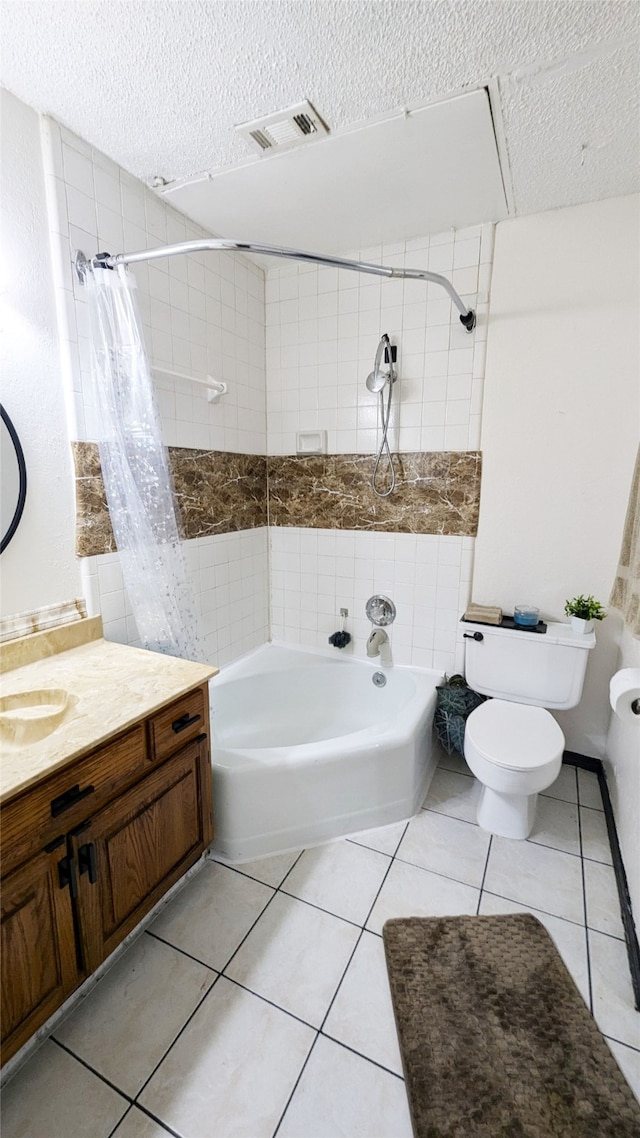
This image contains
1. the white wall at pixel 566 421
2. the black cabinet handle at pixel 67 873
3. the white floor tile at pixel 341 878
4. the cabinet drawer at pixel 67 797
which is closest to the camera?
the cabinet drawer at pixel 67 797

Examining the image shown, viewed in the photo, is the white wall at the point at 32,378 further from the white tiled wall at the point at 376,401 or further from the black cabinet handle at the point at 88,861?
the white tiled wall at the point at 376,401

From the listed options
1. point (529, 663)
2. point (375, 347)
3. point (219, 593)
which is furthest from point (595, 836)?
point (375, 347)

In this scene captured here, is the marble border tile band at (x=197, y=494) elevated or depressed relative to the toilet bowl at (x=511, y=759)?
elevated

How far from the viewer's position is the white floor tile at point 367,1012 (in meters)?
1.15

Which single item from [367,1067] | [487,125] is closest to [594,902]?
[367,1067]

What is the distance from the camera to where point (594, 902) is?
1544 millimetres

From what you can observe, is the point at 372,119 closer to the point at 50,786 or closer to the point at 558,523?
the point at 558,523

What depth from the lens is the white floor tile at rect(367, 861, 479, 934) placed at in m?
1.50

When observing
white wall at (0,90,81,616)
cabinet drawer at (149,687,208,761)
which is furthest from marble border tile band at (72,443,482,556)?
cabinet drawer at (149,687,208,761)

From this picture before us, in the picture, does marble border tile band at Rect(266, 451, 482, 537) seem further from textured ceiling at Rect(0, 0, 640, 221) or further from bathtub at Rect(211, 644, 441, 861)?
textured ceiling at Rect(0, 0, 640, 221)

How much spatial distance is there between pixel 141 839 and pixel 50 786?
406 mm

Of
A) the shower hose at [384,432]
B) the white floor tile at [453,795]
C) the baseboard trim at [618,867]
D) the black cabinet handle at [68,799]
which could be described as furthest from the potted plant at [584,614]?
the black cabinet handle at [68,799]

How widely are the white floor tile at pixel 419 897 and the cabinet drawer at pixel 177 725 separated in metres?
0.84

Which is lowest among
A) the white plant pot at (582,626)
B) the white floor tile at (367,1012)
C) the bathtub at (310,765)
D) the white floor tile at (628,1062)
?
the white floor tile at (628,1062)
